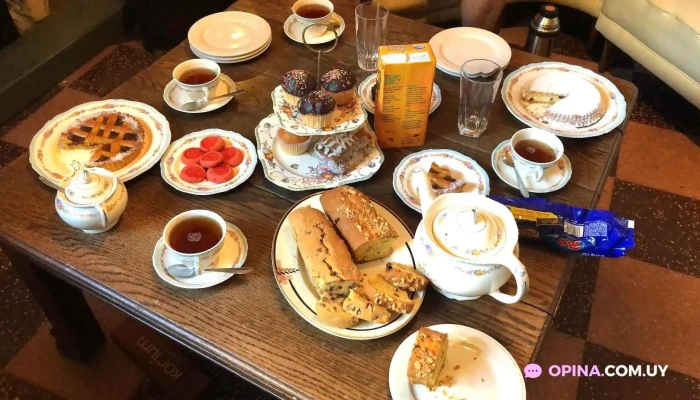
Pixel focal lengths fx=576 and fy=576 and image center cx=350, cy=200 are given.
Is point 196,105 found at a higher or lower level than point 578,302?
higher

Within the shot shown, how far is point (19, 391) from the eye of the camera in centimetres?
152

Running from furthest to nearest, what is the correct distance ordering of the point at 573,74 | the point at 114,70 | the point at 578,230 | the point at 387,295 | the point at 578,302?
the point at 114,70
the point at 578,302
the point at 573,74
the point at 578,230
the point at 387,295

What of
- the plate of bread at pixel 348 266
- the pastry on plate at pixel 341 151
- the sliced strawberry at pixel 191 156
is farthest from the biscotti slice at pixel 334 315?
the sliced strawberry at pixel 191 156

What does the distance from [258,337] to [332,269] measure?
0.17 m

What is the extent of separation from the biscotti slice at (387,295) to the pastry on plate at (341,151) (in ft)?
1.00

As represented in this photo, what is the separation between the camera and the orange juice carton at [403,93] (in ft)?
3.82

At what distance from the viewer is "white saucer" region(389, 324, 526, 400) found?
89 cm

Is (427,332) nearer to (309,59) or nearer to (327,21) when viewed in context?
(309,59)

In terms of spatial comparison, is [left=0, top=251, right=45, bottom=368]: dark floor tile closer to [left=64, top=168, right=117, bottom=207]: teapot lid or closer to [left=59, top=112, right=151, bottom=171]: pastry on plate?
[left=59, top=112, right=151, bottom=171]: pastry on plate

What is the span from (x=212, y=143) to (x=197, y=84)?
194 millimetres

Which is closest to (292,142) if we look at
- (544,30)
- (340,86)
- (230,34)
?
(340,86)

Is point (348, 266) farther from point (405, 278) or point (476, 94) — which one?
point (476, 94)

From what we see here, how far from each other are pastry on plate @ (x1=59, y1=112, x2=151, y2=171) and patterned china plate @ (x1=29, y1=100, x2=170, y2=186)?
0.04 feet

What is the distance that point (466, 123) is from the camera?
53.0 inches
